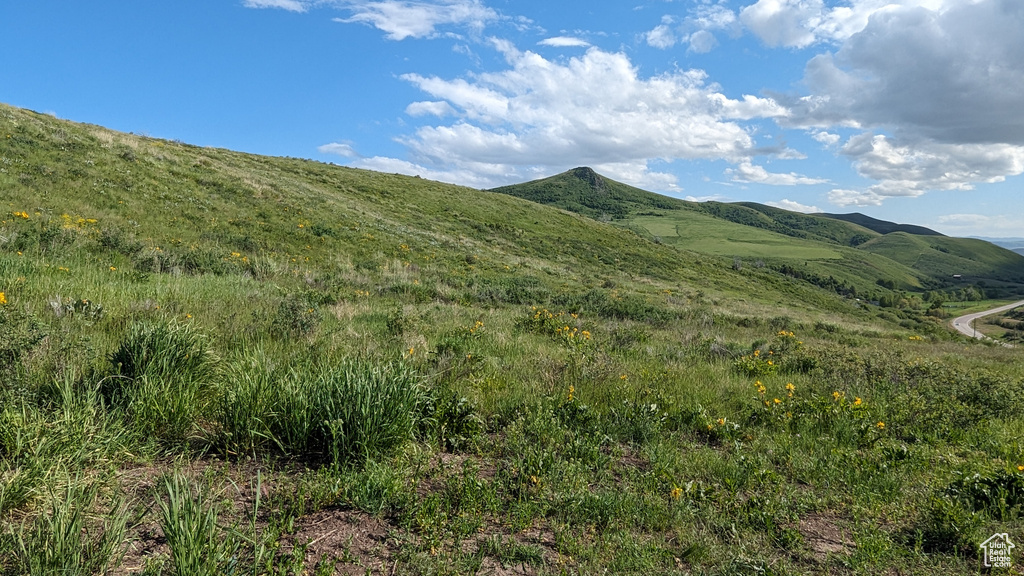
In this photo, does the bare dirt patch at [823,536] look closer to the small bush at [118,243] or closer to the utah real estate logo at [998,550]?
the utah real estate logo at [998,550]

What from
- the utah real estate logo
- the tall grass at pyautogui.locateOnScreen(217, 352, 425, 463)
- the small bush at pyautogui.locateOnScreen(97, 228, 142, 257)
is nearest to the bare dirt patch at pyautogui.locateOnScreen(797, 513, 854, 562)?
the utah real estate logo

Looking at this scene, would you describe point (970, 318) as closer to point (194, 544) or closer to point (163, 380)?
point (163, 380)

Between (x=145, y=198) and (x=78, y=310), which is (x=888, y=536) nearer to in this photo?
(x=78, y=310)

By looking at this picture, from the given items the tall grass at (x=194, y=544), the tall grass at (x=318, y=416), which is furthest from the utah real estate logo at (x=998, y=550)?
the tall grass at (x=194, y=544)

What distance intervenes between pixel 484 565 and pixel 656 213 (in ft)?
625

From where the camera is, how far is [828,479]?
4230 millimetres

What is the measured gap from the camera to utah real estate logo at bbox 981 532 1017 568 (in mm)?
3166

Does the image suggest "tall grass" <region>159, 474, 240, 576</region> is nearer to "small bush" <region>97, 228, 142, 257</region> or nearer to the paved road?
"small bush" <region>97, 228, 142, 257</region>

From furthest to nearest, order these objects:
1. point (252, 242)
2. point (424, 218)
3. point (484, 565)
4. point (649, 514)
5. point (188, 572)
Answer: point (424, 218) → point (252, 242) → point (649, 514) → point (484, 565) → point (188, 572)

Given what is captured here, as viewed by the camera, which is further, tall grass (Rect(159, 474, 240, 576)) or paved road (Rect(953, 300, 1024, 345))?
paved road (Rect(953, 300, 1024, 345))

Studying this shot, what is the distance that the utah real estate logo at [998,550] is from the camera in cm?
317

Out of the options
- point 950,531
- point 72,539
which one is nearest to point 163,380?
point 72,539

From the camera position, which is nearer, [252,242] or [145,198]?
→ [252,242]

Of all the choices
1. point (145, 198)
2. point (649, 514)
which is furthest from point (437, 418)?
point (145, 198)
